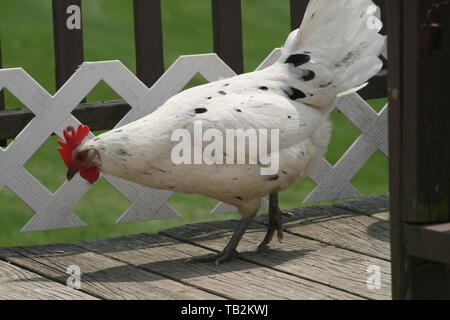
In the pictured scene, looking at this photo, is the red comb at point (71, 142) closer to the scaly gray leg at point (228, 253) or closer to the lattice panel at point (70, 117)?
the lattice panel at point (70, 117)

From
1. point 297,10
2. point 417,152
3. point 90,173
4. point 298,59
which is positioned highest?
point 297,10

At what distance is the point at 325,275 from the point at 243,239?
0.73 metres

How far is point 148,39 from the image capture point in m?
5.38

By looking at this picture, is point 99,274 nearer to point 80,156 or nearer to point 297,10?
point 80,156

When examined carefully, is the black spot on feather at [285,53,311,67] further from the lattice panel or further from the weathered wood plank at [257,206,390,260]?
the weathered wood plank at [257,206,390,260]

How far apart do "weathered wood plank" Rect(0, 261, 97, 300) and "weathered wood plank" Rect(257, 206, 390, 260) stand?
4.36 ft

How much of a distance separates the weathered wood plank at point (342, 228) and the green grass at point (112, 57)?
5.26ft

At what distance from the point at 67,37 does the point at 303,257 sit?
1683 millimetres

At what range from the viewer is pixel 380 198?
221 inches

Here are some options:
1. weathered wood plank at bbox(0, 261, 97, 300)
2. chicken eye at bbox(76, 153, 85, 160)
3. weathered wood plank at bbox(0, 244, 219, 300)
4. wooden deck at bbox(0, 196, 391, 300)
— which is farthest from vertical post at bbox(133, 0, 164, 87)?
weathered wood plank at bbox(0, 261, 97, 300)


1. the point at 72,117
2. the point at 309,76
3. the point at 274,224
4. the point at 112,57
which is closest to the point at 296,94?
the point at 309,76

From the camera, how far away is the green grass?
22.8 ft
